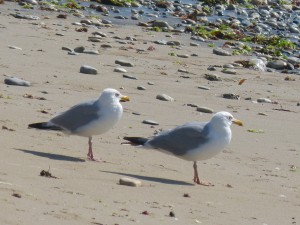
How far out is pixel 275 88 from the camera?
531 inches

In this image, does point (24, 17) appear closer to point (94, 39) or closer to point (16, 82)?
point (94, 39)

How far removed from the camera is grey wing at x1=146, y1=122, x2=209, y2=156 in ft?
24.8

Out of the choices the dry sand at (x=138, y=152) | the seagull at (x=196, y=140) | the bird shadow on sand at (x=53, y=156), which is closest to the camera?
the dry sand at (x=138, y=152)

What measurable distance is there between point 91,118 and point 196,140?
0.94 meters

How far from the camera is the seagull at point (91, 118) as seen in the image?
7.79m

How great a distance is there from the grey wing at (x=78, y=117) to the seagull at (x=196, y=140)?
0.40 metres

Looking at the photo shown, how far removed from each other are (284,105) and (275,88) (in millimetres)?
1370

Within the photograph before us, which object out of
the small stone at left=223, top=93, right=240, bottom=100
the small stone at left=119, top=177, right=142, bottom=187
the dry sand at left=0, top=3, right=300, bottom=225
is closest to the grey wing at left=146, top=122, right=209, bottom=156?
the dry sand at left=0, top=3, right=300, bottom=225

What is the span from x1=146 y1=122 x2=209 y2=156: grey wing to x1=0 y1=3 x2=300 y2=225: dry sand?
0.22 meters

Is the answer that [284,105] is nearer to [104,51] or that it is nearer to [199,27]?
[104,51]

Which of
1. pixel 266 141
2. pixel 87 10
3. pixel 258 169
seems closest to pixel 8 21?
pixel 87 10

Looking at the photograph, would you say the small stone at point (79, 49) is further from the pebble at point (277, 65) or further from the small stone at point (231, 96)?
the pebble at point (277, 65)

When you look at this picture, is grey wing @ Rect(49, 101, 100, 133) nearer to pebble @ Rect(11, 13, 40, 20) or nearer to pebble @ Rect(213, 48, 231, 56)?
pebble @ Rect(213, 48, 231, 56)

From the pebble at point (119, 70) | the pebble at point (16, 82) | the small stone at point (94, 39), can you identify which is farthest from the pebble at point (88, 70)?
the small stone at point (94, 39)
